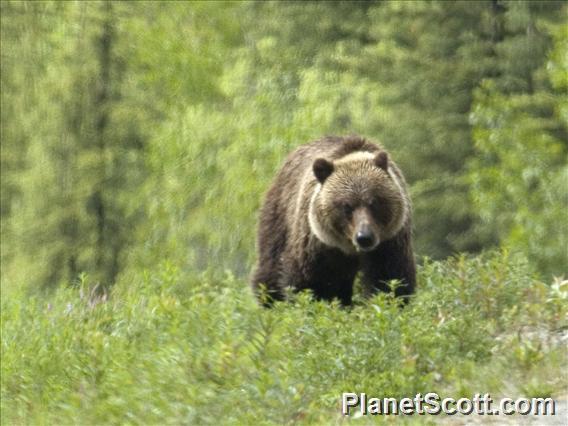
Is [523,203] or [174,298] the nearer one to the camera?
[174,298]

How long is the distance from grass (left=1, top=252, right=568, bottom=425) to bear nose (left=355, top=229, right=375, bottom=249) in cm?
93

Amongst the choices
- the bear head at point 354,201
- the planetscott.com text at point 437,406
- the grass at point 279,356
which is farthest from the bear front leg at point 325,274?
the planetscott.com text at point 437,406

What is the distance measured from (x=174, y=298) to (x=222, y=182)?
10303mm

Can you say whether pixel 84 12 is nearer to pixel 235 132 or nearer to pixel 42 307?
pixel 235 132

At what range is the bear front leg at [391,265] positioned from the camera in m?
8.78

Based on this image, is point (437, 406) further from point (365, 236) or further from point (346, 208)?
point (346, 208)

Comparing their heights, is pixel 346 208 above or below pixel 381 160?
below

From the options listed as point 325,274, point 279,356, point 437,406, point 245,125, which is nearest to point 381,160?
point 325,274

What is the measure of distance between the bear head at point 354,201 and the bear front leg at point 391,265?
0.09 meters

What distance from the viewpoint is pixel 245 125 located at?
18.1 metres

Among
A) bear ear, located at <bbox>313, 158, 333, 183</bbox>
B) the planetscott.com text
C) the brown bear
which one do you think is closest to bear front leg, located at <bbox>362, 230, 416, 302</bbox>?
the brown bear

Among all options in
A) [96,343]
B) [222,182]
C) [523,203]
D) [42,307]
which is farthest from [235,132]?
[96,343]

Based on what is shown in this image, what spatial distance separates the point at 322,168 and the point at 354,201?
36cm

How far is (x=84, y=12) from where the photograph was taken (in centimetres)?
2053
